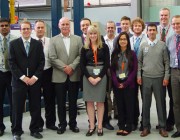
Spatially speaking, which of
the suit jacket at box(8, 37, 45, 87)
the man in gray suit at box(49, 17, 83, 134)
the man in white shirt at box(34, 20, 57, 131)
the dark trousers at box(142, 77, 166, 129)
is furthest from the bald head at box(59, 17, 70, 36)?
the dark trousers at box(142, 77, 166, 129)

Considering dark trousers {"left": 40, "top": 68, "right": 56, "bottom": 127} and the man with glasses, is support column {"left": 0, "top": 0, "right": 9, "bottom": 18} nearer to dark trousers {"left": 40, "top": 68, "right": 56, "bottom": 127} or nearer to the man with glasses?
the man with glasses

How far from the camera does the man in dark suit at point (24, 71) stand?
4.11m

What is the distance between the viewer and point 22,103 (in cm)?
419

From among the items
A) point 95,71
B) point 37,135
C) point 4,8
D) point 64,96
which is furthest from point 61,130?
point 4,8

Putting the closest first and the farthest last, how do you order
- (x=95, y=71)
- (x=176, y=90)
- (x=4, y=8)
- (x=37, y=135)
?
(x=176, y=90)
(x=95, y=71)
(x=37, y=135)
(x=4, y=8)

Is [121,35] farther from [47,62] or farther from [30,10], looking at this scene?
[30,10]

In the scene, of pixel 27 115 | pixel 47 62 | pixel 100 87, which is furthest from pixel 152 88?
pixel 27 115

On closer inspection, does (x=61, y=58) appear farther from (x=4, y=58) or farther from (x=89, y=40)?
(x=4, y=58)

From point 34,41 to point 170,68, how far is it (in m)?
1.89

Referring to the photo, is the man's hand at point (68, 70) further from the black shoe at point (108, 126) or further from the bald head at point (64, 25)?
the black shoe at point (108, 126)

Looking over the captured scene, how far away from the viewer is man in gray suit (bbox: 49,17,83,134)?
14.4 ft

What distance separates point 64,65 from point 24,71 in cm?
57

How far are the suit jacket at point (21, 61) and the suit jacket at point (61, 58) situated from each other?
0.91 feet

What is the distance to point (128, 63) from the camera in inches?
167
